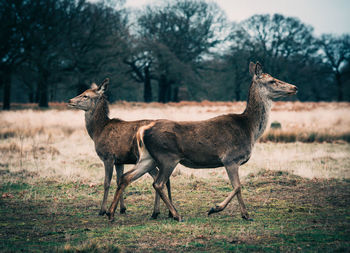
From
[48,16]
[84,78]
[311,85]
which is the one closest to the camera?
[48,16]

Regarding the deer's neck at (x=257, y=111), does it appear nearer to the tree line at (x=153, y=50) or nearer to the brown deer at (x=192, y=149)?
the brown deer at (x=192, y=149)

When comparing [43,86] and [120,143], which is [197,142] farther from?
[43,86]

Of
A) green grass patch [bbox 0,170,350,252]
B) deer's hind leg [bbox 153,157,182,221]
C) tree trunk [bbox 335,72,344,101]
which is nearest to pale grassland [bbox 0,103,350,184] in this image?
green grass patch [bbox 0,170,350,252]

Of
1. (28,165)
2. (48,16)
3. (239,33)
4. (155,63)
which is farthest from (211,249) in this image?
(239,33)

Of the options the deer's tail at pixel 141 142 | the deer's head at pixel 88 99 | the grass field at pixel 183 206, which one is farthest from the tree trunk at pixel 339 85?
the deer's tail at pixel 141 142

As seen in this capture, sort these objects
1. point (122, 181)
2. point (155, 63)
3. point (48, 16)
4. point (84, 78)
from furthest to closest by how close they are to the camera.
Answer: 1. point (155, 63)
2. point (84, 78)
3. point (48, 16)
4. point (122, 181)

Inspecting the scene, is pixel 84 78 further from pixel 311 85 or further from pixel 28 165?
pixel 311 85

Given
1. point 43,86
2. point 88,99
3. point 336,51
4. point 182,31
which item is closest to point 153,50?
point 182,31

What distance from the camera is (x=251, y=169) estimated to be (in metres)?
11.5

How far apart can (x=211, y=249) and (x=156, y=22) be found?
4239cm

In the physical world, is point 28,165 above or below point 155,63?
below

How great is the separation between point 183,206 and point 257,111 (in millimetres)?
2250

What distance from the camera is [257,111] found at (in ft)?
23.9

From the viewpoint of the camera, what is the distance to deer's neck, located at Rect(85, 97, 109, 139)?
8.00m
